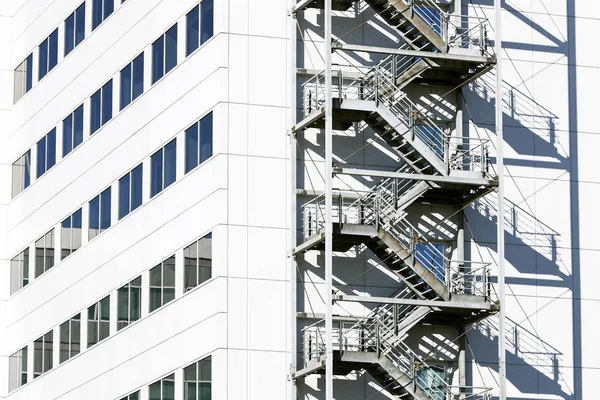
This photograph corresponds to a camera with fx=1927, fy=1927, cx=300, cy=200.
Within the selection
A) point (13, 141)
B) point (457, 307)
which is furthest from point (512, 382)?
point (13, 141)

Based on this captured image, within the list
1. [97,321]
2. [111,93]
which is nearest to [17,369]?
[97,321]

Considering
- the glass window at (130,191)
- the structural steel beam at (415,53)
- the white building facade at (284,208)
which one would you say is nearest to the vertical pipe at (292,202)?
the white building facade at (284,208)

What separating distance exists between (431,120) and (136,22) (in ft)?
48.6

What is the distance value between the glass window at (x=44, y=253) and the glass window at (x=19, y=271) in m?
1.46

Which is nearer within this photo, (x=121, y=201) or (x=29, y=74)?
(x=121, y=201)

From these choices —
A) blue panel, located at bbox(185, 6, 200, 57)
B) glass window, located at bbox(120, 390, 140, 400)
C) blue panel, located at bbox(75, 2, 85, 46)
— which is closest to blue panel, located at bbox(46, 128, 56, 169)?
blue panel, located at bbox(75, 2, 85, 46)

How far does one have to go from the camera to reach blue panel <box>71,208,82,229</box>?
81.5 metres

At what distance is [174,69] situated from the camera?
73.4 metres

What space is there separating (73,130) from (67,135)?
2.60 ft

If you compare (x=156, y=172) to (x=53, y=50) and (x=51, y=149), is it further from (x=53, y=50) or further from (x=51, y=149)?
(x=53, y=50)

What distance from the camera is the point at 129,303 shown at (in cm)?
7538

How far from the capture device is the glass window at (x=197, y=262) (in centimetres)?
6862

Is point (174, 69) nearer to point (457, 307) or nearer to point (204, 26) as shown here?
point (204, 26)

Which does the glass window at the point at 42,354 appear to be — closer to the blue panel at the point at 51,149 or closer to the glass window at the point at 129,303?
the blue panel at the point at 51,149
